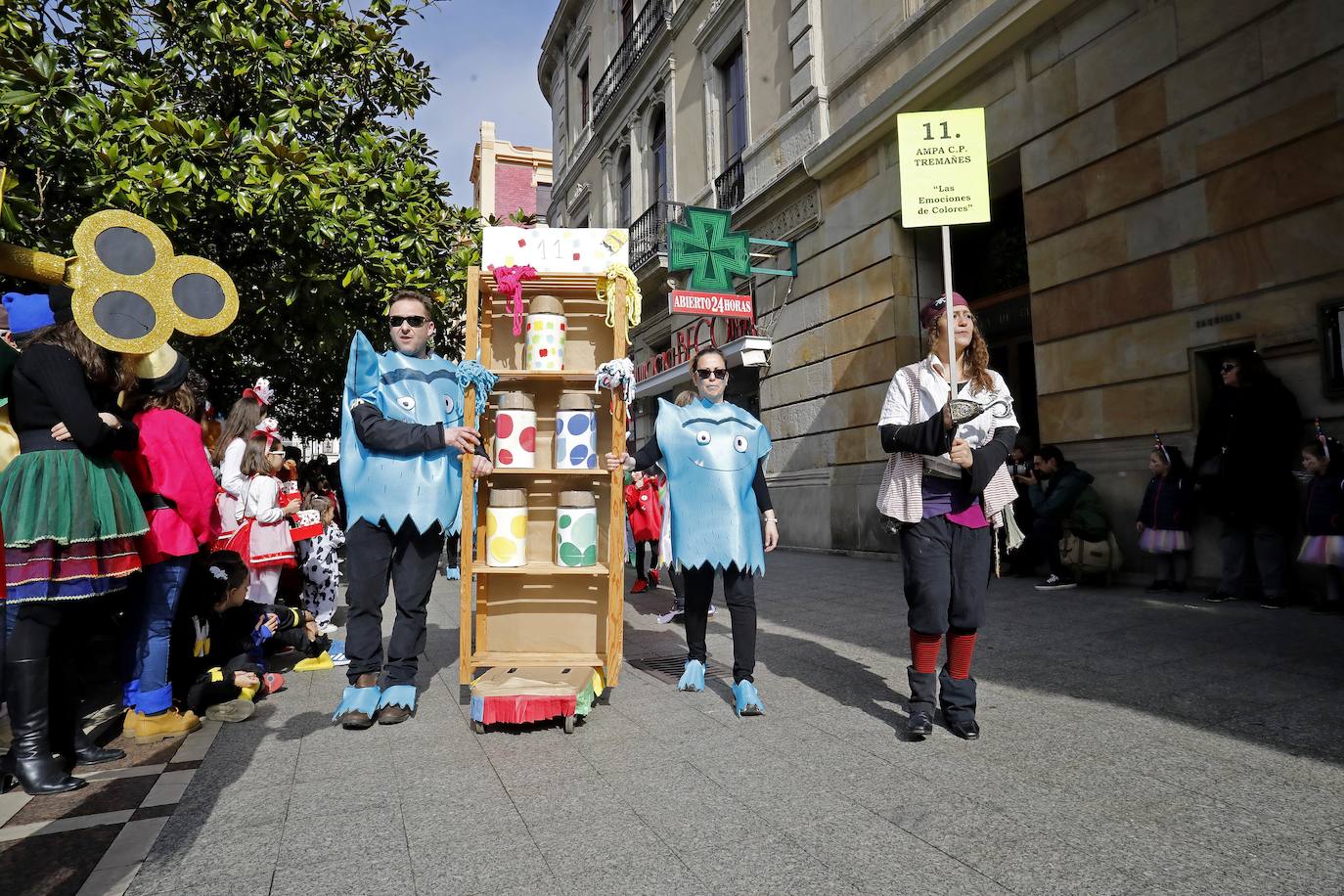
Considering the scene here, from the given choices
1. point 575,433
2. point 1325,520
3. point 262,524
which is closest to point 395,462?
point 575,433

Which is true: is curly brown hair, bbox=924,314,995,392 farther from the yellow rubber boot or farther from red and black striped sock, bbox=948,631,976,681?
the yellow rubber boot

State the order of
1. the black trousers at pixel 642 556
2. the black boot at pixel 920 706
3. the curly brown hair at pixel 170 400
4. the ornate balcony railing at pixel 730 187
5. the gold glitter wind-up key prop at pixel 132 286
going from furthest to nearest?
the ornate balcony railing at pixel 730 187 < the black trousers at pixel 642 556 < the curly brown hair at pixel 170 400 < the black boot at pixel 920 706 < the gold glitter wind-up key prop at pixel 132 286

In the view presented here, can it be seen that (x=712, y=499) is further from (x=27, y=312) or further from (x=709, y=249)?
(x=709, y=249)

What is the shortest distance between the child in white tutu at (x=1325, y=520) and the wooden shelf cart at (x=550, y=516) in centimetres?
557

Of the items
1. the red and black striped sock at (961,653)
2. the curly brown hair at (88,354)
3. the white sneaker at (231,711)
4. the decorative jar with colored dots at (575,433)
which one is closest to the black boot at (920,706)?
the red and black striped sock at (961,653)

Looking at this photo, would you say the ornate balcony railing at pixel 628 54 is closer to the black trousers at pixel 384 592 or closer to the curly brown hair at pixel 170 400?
the curly brown hair at pixel 170 400

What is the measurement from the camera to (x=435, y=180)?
8.00 m

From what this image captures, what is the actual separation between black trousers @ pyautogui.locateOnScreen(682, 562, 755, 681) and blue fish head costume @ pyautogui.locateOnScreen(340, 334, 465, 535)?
1.35 metres

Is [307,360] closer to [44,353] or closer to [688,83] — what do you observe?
[44,353]

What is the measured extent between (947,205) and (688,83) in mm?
15677

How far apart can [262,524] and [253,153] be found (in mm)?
3164

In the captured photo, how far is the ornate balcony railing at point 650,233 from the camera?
18.9 metres

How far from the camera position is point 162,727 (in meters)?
3.78

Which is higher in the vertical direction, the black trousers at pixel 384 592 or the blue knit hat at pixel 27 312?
the blue knit hat at pixel 27 312
